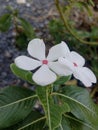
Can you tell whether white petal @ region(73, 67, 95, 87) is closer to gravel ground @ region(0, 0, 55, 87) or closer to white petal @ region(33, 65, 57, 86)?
white petal @ region(33, 65, 57, 86)

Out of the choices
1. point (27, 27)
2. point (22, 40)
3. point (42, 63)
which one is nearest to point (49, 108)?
point (42, 63)

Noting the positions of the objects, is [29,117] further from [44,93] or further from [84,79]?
[84,79]

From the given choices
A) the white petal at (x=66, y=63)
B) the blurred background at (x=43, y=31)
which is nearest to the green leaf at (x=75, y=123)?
the white petal at (x=66, y=63)

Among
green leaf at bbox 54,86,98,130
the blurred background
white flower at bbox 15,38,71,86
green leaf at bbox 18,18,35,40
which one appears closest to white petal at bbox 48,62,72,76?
white flower at bbox 15,38,71,86

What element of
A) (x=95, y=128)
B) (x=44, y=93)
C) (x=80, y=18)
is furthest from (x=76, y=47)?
(x=44, y=93)

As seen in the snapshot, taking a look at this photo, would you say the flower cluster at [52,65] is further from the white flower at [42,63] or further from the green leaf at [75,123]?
the green leaf at [75,123]
